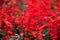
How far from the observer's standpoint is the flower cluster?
4031mm

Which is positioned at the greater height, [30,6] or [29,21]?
[30,6]

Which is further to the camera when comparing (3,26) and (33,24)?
(3,26)

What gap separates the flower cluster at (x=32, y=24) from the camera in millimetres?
4031

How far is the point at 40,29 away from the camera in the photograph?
13.2ft

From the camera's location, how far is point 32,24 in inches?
158

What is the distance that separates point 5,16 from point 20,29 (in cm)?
38

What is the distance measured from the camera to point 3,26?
4316 millimetres

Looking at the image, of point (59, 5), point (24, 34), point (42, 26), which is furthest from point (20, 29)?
point (59, 5)

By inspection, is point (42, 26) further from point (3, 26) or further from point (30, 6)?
point (3, 26)

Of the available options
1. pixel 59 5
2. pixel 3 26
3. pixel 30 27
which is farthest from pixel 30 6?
pixel 59 5

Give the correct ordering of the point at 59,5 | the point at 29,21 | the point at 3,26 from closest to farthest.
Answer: the point at 29,21 → the point at 3,26 → the point at 59,5

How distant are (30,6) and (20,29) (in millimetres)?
502

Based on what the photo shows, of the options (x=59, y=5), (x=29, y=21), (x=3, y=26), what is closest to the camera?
(x=29, y=21)

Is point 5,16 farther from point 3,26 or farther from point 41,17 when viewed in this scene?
point 41,17
